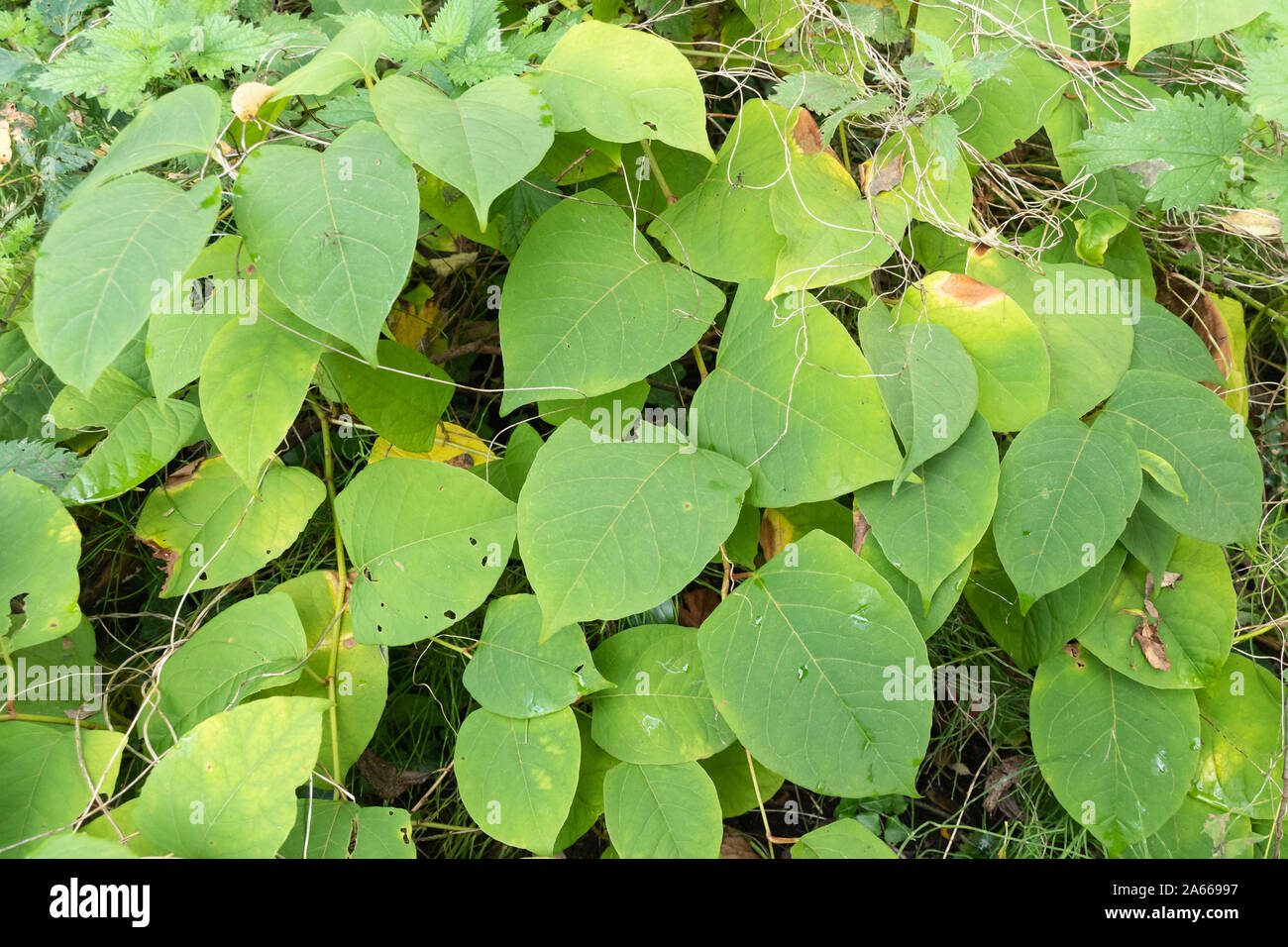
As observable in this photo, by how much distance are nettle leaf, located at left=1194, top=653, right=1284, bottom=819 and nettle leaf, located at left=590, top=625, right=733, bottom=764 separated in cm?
65

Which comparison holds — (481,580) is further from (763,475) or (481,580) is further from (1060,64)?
(1060,64)

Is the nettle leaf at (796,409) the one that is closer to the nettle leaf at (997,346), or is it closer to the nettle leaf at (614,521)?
the nettle leaf at (614,521)

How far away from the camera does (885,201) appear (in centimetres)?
106

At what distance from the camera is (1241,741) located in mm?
1097

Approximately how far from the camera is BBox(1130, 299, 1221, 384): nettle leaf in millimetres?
1083

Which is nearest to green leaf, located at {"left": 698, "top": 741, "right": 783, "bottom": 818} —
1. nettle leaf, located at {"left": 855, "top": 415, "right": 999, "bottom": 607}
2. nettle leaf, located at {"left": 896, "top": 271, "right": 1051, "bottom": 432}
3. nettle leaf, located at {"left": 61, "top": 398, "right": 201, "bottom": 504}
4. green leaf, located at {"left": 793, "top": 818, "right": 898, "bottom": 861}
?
green leaf, located at {"left": 793, "top": 818, "right": 898, "bottom": 861}

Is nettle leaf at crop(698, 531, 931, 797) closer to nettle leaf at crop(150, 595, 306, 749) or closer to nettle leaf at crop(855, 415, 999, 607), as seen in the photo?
nettle leaf at crop(855, 415, 999, 607)

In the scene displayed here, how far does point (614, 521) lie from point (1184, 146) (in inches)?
31.6

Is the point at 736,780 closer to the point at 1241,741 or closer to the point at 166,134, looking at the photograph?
the point at 1241,741

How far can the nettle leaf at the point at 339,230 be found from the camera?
30.2 inches

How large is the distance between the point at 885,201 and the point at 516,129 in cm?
49

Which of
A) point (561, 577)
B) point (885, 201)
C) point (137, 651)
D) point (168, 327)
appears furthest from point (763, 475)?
point (137, 651)

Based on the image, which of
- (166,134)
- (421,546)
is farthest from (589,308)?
(166,134)

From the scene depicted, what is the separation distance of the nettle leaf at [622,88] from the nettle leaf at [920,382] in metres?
0.31
